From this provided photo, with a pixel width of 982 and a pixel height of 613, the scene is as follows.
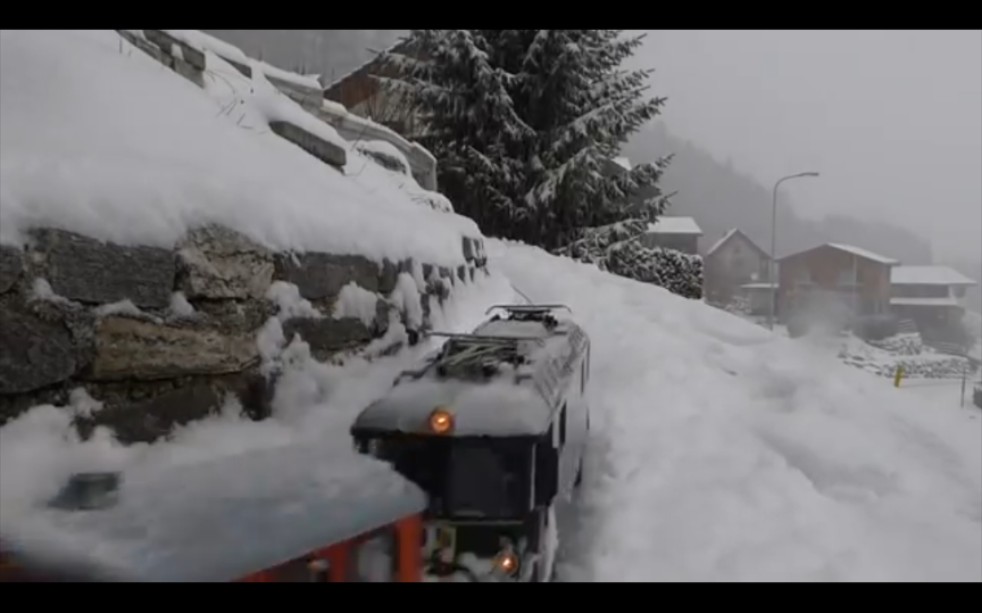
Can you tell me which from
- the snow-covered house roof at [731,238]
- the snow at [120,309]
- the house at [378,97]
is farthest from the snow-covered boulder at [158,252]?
the house at [378,97]

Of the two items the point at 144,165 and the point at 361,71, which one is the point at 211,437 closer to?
the point at 144,165

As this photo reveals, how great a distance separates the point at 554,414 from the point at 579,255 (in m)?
11.4

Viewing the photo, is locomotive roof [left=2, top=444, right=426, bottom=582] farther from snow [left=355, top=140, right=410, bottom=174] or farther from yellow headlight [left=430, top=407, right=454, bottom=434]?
snow [left=355, top=140, right=410, bottom=174]

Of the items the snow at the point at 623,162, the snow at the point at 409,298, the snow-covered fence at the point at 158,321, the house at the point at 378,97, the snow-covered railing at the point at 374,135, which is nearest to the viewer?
the snow-covered fence at the point at 158,321

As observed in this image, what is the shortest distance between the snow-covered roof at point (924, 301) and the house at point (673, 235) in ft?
28.2

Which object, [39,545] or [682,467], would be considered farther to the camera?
[682,467]

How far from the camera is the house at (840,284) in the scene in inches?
225

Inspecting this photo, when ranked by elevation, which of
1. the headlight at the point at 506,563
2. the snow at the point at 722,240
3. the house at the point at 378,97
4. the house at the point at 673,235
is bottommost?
the headlight at the point at 506,563

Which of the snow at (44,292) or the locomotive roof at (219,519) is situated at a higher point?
the snow at (44,292)

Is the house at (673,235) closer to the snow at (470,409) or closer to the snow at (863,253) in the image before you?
the snow at (863,253)

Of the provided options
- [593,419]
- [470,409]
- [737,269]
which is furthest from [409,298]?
[737,269]

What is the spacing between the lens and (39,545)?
1.80 metres
